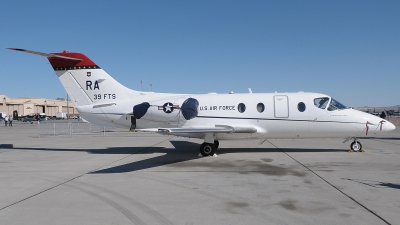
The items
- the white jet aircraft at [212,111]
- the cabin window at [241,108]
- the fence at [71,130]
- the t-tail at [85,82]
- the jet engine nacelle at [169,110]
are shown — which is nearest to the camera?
the white jet aircraft at [212,111]

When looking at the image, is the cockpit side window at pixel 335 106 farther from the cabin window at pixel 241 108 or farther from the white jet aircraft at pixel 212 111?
the cabin window at pixel 241 108

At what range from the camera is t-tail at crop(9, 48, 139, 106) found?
14.1m

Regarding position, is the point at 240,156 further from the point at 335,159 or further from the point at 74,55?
the point at 74,55

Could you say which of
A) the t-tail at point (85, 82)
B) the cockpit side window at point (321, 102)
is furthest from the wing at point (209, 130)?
the t-tail at point (85, 82)

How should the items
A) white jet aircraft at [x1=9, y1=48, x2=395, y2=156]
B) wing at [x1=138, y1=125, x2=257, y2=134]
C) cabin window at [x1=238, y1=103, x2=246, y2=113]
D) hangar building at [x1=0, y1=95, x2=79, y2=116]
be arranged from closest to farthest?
1. wing at [x1=138, y1=125, x2=257, y2=134]
2. white jet aircraft at [x1=9, y1=48, x2=395, y2=156]
3. cabin window at [x1=238, y1=103, x2=246, y2=113]
4. hangar building at [x1=0, y1=95, x2=79, y2=116]

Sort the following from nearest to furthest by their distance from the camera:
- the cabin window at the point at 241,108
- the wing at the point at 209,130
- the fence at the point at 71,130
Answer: the wing at the point at 209,130 → the cabin window at the point at 241,108 → the fence at the point at 71,130

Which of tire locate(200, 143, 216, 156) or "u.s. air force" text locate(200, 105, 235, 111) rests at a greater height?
"u.s. air force" text locate(200, 105, 235, 111)

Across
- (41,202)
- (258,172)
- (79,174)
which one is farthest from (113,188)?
(258,172)

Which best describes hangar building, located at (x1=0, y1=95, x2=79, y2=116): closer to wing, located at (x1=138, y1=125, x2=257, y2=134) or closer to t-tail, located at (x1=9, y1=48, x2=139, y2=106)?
t-tail, located at (x1=9, y1=48, x2=139, y2=106)

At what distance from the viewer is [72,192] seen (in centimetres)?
727

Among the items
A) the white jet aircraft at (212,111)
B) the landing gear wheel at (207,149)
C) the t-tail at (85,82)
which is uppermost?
the t-tail at (85,82)

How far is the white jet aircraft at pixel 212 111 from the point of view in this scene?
12.9m

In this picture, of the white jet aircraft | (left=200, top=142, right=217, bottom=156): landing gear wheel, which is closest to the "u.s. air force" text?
the white jet aircraft

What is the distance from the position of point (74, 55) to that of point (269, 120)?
9.58 metres
